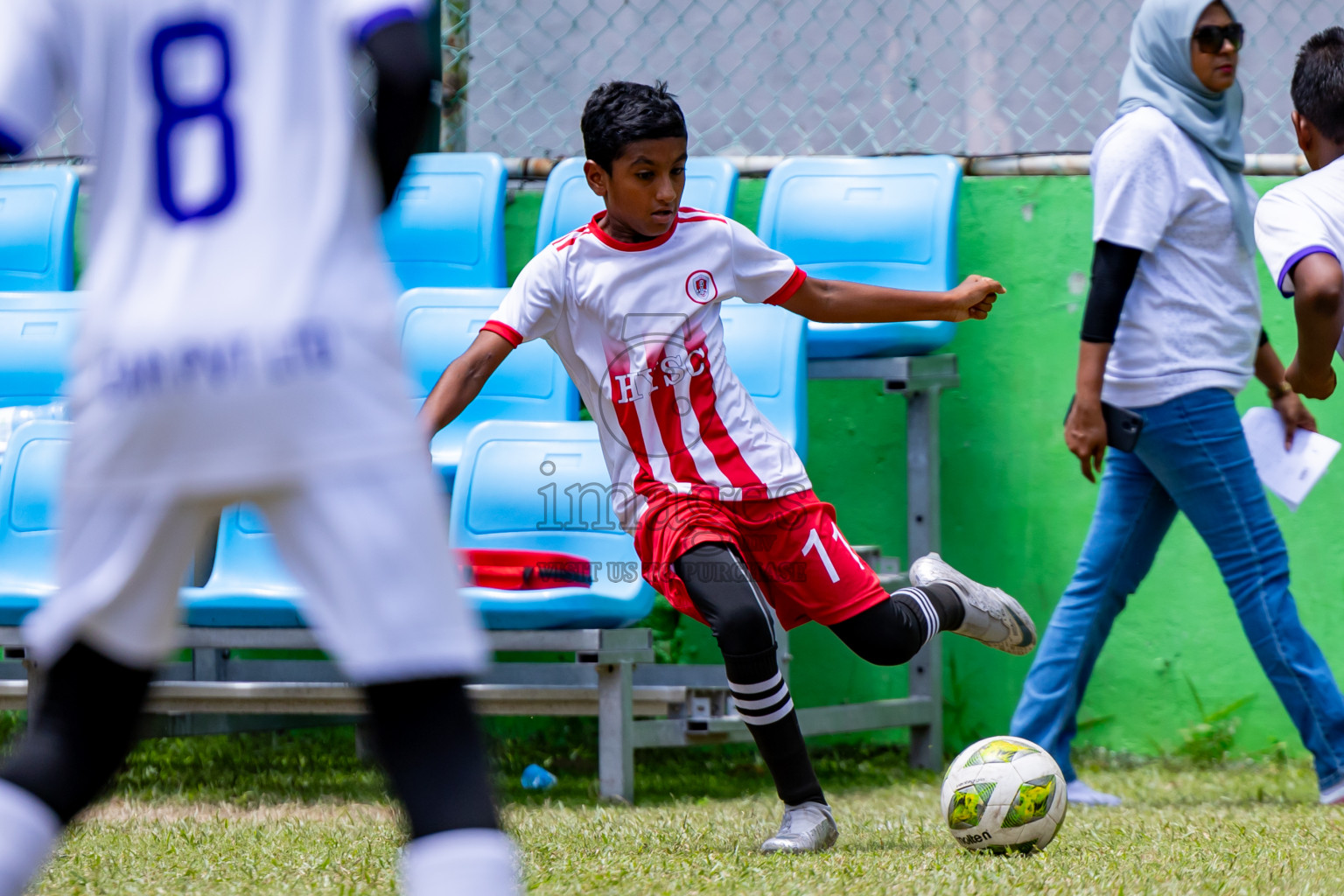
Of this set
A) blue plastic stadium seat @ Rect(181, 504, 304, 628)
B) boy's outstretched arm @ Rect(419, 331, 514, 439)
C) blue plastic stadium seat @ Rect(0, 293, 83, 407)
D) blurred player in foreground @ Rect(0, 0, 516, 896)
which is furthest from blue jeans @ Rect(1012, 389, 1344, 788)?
blue plastic stadium seat @ Rect(0, 293, 83, 407)

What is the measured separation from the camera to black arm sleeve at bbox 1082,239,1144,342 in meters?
3.96

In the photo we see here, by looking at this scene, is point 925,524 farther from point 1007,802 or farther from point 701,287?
point 1007,802

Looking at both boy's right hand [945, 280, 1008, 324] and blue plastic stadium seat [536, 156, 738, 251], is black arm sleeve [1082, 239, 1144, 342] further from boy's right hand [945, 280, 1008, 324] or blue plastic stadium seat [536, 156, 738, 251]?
blue plastic stadium seat [536, 156, 738, 251]

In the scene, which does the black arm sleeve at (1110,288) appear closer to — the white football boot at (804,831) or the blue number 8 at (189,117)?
the white football boot at (804,831)

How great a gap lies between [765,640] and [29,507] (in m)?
2.53

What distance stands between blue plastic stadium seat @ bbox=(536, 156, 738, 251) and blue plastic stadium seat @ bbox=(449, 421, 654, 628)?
98 centimetres

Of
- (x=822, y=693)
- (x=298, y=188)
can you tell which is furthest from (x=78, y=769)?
(x=822, y=693)

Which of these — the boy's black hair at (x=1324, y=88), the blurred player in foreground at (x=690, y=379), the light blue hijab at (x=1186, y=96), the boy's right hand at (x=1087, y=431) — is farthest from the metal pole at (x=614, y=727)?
the boy's black hair at (x=1324, y=88)

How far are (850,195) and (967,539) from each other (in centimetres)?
121

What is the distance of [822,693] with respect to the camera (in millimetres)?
5281

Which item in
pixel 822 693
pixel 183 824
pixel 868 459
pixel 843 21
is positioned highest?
pixel 843 21

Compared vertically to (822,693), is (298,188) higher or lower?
higher

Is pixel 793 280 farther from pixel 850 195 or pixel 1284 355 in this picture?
pixel 1284 355

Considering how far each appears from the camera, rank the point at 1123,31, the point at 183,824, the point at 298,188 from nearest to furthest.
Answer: the point at 298,188 < the point at 183,824 < the point at 1123,31
